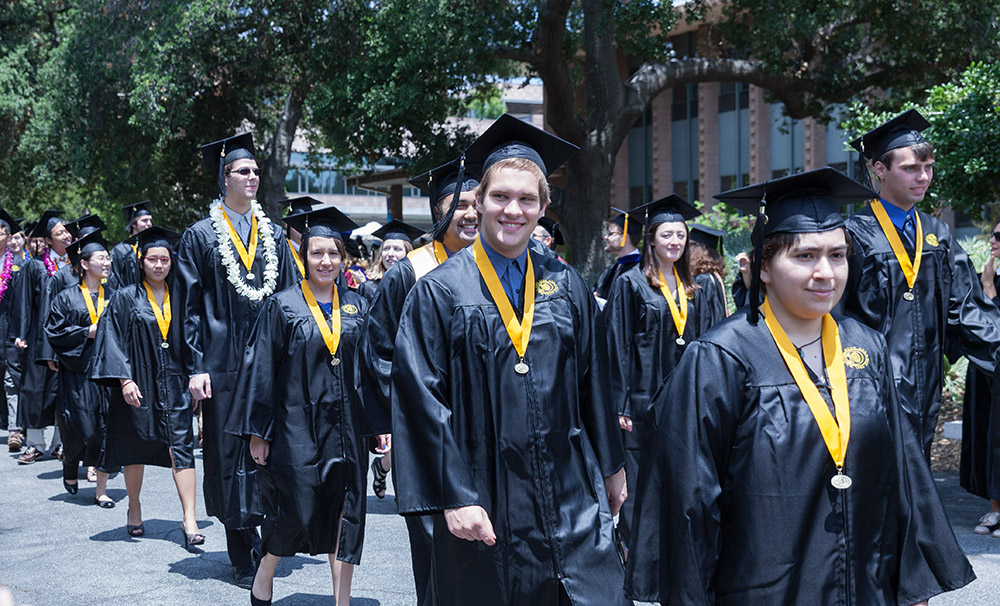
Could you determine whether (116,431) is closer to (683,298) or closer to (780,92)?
(683,298)

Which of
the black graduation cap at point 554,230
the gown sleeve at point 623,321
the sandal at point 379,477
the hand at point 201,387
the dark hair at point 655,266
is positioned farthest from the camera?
the black graduation cap at point 554,230

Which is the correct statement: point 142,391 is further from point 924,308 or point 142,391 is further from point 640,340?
point 924,308

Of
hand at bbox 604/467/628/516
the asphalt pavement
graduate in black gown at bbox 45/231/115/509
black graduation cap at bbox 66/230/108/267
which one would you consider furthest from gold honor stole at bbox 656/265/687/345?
black graduation cap at bbox 66/230/108/267

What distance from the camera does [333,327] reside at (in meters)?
5.27

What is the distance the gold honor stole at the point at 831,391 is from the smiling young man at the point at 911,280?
2.19 metres

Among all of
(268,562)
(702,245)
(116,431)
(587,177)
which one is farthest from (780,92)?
(268,562)

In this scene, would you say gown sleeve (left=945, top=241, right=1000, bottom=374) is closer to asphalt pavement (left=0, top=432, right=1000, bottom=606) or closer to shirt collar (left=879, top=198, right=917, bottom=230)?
shirt collar (left=879, top=198, right=917, bottom=230)

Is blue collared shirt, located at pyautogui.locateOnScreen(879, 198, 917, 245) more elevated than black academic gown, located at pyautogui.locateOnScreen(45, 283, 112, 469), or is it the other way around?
blue collared shirt, located at pyautogui.locateOnScreen(879, 198, 917, 245)

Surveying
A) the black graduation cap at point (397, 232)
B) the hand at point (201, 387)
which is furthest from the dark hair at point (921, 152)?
the black graduation cap at point (397, 232)

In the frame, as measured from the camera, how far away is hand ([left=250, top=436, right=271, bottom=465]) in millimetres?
5152

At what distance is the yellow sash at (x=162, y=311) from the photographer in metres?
7.41

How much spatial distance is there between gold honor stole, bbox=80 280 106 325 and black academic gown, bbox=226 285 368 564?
4.39m

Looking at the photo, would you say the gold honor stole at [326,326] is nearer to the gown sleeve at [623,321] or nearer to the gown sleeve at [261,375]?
the gown sleeve at [261,375]

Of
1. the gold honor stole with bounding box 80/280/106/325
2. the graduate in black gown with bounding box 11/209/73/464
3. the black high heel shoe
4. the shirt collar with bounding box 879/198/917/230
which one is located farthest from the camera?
the graduate in black gown with bounding box 11/209/73/464
